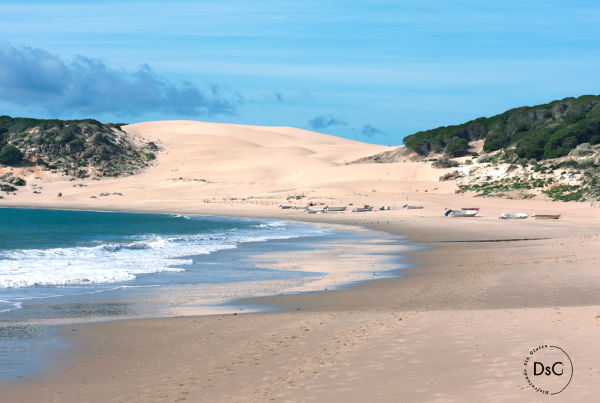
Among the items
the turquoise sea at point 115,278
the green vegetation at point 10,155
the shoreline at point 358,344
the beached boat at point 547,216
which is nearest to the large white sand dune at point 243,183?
the green vegetation at point 10,155

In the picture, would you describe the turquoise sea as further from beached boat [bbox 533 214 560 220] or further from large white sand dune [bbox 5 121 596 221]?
large white sand dune [bbox 5 121 596 221]

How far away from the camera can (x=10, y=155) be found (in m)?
127

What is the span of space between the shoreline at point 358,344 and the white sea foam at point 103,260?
27.4 ft

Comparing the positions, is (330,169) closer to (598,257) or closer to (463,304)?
(598,257)

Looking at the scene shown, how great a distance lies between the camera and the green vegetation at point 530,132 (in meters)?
93.1

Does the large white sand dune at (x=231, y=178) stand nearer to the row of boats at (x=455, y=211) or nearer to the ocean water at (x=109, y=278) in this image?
the row of boats at (x=455, y=211)

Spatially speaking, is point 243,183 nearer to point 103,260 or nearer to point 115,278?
point 103,260

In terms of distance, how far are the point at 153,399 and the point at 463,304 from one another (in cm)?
929

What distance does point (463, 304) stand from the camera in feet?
53.4

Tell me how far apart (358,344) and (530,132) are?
99934 mm

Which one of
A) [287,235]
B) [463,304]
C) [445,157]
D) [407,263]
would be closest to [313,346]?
[463,304]

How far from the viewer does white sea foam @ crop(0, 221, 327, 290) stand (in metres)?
23.3

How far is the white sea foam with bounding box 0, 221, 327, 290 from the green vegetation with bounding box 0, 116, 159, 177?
93.8 meters

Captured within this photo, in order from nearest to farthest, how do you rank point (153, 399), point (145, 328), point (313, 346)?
point (153, 399) → point (313, 346) → point (145, 328)
